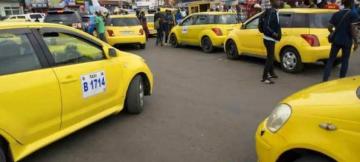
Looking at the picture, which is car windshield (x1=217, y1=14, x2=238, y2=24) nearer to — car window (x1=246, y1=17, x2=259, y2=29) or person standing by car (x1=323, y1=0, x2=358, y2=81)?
car window (x1=246, y1=17, x2=259, y2=29)

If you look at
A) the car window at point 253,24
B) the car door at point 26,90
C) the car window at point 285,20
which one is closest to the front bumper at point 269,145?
the car door at point 26,90

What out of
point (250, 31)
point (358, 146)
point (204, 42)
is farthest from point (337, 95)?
point (204, 42)

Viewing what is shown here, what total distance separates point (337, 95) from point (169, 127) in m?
2.83

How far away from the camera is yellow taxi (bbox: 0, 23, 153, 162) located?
3.77 meters

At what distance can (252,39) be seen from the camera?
1036 centimetres

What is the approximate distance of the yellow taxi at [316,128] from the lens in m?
2.49

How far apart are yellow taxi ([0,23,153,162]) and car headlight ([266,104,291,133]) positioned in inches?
92.3

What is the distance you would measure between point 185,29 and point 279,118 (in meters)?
12.0

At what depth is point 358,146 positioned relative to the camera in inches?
95.0

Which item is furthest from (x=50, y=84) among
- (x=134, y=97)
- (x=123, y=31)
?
(x=123, y=31)

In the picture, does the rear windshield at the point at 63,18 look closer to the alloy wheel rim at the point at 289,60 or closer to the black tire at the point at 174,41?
the black tire at the point at 174,41

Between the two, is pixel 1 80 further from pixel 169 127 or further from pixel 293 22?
pixel 293 22

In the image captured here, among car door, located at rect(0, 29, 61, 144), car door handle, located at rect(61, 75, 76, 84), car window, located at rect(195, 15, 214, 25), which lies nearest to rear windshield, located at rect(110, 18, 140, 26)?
car window, located at rect(195, 15, 214, 25)

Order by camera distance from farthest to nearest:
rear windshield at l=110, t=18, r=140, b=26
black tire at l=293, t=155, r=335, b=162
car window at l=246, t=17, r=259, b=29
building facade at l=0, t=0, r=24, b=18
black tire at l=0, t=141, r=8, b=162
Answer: building facade at l=0, t=0, r=24, b=18, rear windshield at l=110, t=18, r=140, b=26, car window at l=246, t=17, r=259, b=29, black tire at l=0, t=141, r=8, b=162, black tire at l=293, t=155, r=335, b=162
